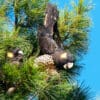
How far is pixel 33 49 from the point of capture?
6.40ft

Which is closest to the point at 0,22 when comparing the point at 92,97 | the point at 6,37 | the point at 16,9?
the point at 6,37

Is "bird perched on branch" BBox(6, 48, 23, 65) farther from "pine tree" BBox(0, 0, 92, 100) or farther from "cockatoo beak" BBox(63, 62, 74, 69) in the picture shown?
"cockatoo beak" BBox(63, 62, 74, 69)

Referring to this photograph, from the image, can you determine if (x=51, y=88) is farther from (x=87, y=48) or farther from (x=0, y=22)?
(x=87, y=48)

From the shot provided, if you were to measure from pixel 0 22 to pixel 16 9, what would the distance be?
0.20 meters

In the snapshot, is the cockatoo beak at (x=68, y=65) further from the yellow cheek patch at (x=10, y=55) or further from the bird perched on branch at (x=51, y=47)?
the yellow cheek patch at (x=10, y=55)

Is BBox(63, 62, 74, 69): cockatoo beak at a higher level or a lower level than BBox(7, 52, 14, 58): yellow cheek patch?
lower

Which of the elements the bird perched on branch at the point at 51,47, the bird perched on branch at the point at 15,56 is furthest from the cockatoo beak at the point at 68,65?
the bird perched on branch at the point at 15,56

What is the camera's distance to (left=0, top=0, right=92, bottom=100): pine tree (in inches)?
67.7

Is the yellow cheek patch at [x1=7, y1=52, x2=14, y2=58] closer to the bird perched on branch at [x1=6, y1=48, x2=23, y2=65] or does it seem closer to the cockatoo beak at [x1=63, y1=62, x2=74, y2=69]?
the bird perched on branch at [x1=6, y1=48, x2=23, y2=65]

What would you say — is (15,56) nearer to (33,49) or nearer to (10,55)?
(10,55)

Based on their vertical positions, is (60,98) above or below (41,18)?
below

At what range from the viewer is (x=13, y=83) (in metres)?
1.72

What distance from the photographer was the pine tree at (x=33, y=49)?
5.64 ft

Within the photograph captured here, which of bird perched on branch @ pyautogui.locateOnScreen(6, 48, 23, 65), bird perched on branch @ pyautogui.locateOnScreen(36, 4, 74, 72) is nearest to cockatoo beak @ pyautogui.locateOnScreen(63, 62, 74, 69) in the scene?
bird perched on branch @ pyautogui.locateOnScreen(36, 4, 74, 72)
